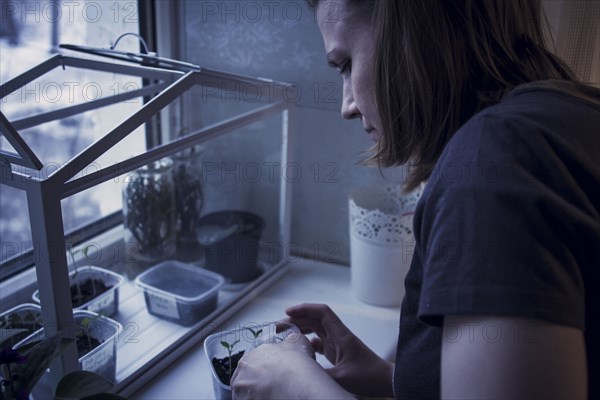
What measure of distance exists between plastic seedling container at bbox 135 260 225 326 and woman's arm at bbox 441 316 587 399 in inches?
24.5

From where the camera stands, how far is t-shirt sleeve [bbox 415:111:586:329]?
0.44 meters

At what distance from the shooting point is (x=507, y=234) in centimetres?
44

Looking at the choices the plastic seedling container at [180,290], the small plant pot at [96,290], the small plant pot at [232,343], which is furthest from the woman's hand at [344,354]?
the small plant pot at [96,290]

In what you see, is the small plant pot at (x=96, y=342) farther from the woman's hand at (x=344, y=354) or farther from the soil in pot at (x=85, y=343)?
the woman's hand at (x=344, y=354)

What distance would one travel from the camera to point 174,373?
910 millimetres

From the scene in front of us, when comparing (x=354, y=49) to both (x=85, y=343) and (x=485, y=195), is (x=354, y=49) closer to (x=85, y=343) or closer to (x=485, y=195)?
(x=485, y=195)

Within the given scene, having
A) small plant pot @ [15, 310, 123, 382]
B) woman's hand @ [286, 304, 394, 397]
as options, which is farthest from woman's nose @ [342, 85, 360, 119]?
small plant pot @ [15, 310, 123, 382]

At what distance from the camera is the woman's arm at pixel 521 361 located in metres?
0.43

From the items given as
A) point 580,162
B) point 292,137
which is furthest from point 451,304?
point 292,137

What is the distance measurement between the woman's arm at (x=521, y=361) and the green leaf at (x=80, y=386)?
0.39 m

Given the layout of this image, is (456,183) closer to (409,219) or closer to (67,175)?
(67,175)

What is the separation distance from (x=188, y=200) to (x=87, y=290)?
0.89 feet

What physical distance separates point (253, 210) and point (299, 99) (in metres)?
0.27

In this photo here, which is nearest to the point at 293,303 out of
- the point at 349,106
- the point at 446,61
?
the point at 349,106
